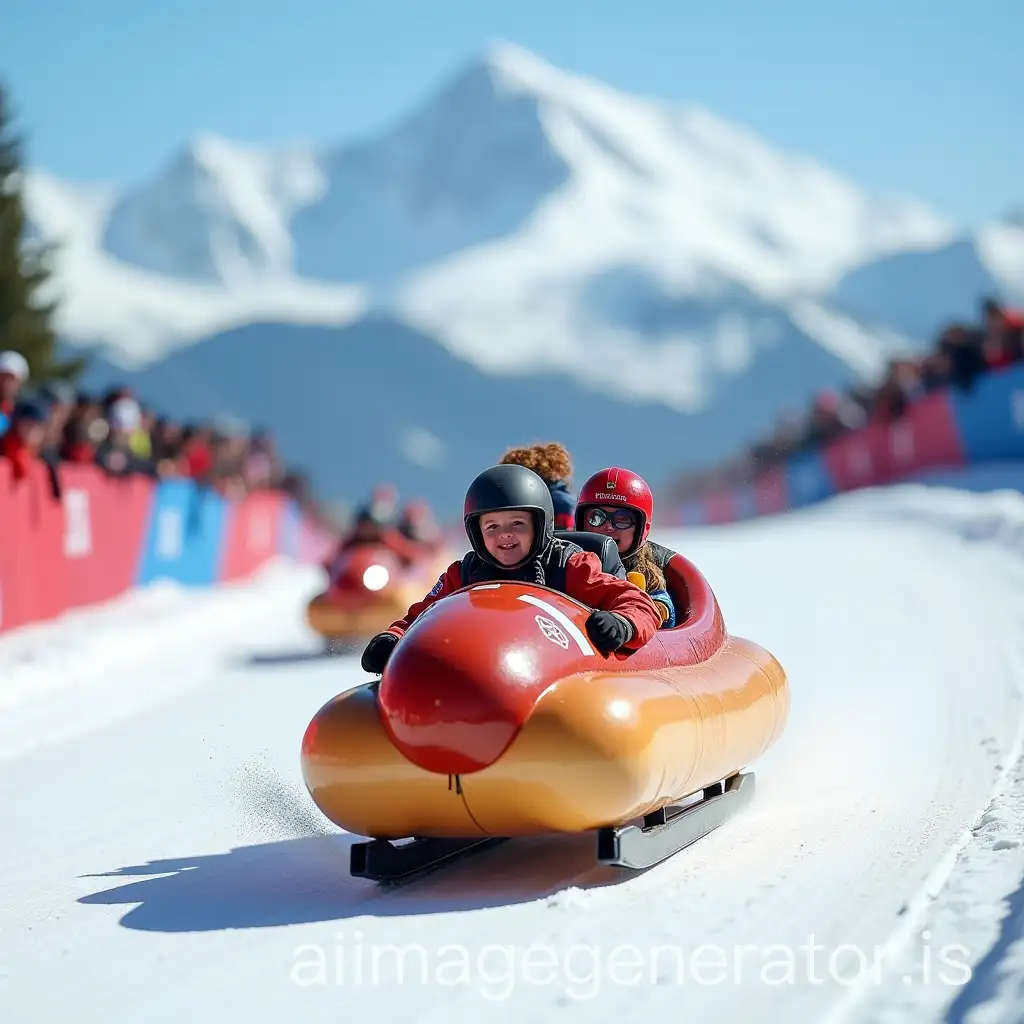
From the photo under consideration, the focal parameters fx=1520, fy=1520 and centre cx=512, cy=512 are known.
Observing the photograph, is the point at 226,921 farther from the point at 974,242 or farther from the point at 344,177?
the point at 344,177

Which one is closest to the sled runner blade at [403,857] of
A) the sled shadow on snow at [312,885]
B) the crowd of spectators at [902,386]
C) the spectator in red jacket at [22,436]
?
the sled shadow on snow at [312,885]

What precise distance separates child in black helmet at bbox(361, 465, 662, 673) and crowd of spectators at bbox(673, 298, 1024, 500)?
14.4m

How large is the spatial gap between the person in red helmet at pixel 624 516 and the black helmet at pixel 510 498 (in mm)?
1071

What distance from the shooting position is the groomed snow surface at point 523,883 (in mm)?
3732

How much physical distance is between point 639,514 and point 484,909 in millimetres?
2292

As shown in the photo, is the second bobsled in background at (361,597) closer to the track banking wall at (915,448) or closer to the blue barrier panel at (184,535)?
the blue barrier panel at (184,535)

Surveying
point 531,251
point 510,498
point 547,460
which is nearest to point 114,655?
point 547,460

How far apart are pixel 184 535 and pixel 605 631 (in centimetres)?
1187

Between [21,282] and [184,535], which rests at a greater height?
[21,282]

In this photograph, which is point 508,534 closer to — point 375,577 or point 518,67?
point 375,577

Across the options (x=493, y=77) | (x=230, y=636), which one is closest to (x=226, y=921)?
(x=230, y=636)

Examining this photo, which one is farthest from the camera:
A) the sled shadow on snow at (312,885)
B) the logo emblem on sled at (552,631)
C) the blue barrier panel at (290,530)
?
the blue barrier panel at (290,530)

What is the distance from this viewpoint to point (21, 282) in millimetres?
27328

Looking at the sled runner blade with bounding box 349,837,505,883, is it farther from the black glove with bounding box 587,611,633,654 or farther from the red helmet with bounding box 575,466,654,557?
the red helmet with bounding box 575,466,654,557
